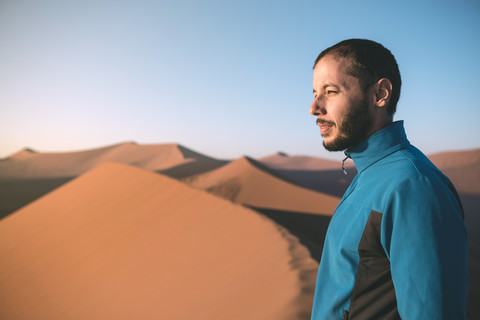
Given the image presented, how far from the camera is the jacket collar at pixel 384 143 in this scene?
111 centimetres

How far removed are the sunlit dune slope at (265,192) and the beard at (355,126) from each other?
466 inches

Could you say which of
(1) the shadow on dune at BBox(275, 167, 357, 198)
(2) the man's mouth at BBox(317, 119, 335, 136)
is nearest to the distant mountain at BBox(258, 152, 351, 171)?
(1) the shadow on dune at BBox(275, 167, 357, 198)

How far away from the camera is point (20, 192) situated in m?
27.3

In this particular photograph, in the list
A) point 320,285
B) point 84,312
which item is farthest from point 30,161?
point 320,285

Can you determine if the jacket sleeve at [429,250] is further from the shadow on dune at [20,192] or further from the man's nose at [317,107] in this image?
the shadow on dune at [20,192]

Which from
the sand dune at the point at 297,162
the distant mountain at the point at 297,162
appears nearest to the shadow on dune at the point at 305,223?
the distant mountain at the point at 297,162

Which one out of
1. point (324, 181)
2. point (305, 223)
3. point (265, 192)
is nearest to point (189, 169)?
point (324, 181)

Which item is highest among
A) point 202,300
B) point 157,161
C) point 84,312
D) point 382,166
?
point 382,166

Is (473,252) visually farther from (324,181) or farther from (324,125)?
(324,181)

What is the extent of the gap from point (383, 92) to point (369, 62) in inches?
5.6

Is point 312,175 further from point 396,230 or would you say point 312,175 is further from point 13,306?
point 396,230

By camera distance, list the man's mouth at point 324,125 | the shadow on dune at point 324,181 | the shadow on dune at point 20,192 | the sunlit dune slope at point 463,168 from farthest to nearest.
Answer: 1. the sunlit dune slope at point 463,168
2. the shadow on dune at point 324,181
3. the shadow on dune at point 20,192
4. the man's mouth at point 324,125

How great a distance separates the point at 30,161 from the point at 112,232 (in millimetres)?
60581

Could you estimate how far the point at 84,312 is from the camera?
5.43 meters
